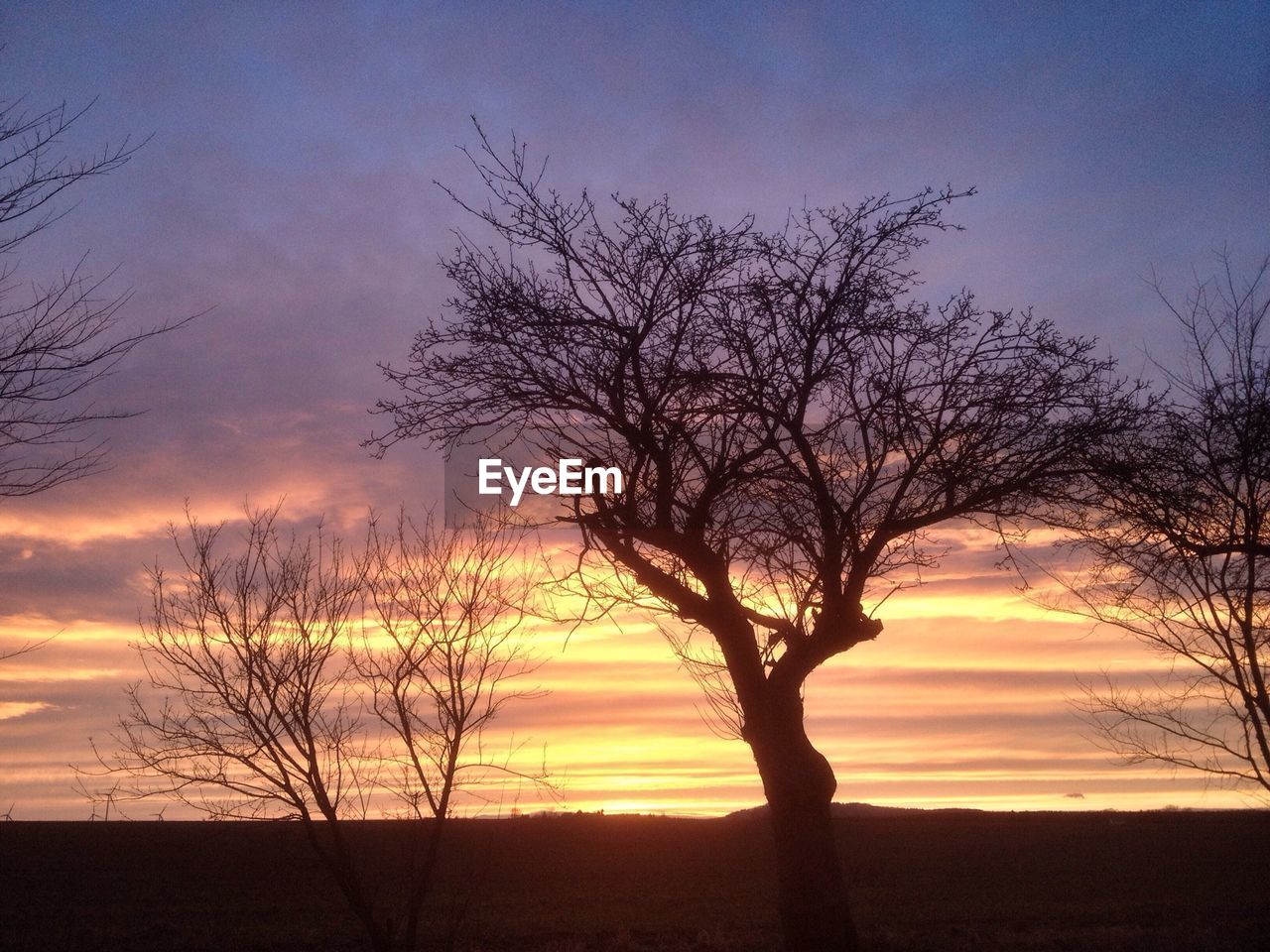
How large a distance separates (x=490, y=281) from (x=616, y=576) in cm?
291

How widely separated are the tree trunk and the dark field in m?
2.68

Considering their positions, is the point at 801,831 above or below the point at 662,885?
above

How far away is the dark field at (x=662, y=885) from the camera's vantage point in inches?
729

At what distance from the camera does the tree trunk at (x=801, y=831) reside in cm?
786

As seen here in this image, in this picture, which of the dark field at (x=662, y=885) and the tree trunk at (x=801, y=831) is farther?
the dark field at (x=662, y=885)

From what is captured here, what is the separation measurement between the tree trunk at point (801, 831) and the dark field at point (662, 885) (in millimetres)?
2682

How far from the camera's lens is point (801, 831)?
8.02 meters

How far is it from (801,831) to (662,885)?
2835 cm

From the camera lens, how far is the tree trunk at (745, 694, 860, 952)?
25.8 ft

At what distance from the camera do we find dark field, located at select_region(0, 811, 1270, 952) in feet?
60.7

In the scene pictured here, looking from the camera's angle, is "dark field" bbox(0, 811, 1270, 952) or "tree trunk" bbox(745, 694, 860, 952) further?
"dark field" bbox(0, 811, 1270, 952)

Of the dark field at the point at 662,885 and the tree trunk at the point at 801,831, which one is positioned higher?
the tree trunk at the point at 801,831

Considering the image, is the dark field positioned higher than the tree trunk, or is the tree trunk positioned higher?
the tree trunk

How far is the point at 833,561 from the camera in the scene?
27.9 feet
